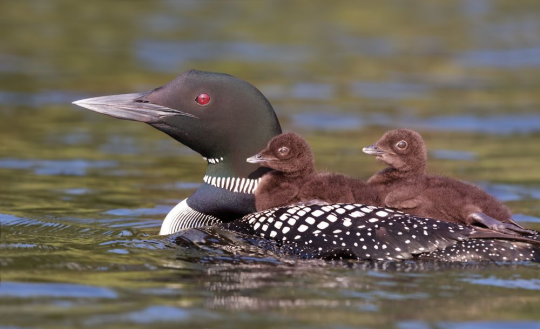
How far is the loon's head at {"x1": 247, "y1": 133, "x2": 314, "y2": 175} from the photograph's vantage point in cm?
541

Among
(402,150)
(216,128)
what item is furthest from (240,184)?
(402,150)

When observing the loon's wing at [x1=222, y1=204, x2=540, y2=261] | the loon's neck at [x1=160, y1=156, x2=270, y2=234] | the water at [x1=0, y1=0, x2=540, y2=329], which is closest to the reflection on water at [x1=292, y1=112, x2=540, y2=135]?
the water at [x1=0, y1=0, x2=540, y2=329]

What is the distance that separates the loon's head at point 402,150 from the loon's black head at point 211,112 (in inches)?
28.5

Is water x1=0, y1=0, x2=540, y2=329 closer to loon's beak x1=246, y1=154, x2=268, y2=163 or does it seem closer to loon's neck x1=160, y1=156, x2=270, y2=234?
loon's neck x1=160, y1=156, x2=270, y2=234

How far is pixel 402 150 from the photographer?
5297mm

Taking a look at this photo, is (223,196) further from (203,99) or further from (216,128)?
(203,99)

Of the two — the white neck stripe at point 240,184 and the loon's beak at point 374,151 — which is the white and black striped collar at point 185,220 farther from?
the loon's beak at point 374,151

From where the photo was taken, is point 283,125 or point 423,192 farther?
point 283,125

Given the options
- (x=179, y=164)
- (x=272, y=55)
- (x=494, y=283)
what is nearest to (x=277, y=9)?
(x=272, y=55)

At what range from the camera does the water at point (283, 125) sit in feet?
14.4

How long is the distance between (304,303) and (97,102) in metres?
2.08

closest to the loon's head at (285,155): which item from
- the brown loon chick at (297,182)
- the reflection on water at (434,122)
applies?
the brown loon chick at (297,182)

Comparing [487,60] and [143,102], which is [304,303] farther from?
[487,60]

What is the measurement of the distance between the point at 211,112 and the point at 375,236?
4.32ft
